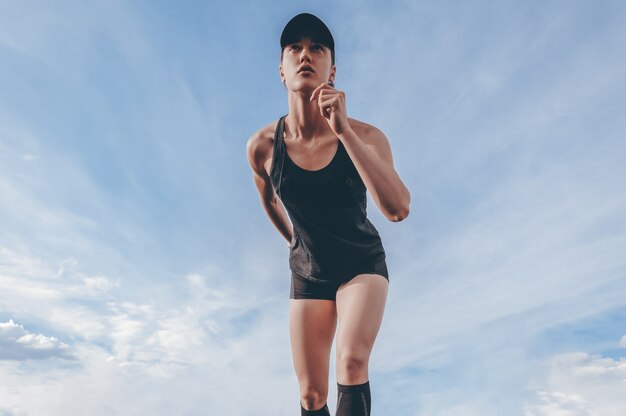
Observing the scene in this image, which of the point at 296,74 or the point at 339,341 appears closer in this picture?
the point at 339,341

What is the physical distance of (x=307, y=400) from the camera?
6.12 meters

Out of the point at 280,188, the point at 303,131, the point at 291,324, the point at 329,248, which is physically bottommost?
the point at 291,324

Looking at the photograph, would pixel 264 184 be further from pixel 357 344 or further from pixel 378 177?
pixel 357 344

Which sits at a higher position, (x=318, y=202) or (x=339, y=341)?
(x=318, y=202)

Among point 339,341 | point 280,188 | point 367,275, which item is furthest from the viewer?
point 280,188

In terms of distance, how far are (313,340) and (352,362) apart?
3.09ft

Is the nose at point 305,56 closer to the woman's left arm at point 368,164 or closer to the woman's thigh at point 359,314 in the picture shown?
the woman's left arm at point 368,164

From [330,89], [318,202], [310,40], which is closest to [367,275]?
[318,202]

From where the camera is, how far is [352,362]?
208 inches

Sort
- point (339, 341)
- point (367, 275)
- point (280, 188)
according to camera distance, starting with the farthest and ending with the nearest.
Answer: point (280, 188)
point (367, 275)
point (339, 341)

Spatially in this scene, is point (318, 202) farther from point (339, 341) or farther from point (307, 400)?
point (307, 400)

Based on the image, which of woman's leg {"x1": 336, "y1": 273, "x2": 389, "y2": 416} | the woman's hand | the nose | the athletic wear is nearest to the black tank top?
the athletic wear

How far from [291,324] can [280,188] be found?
4.43ft

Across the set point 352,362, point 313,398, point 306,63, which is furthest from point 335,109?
point 313,398
